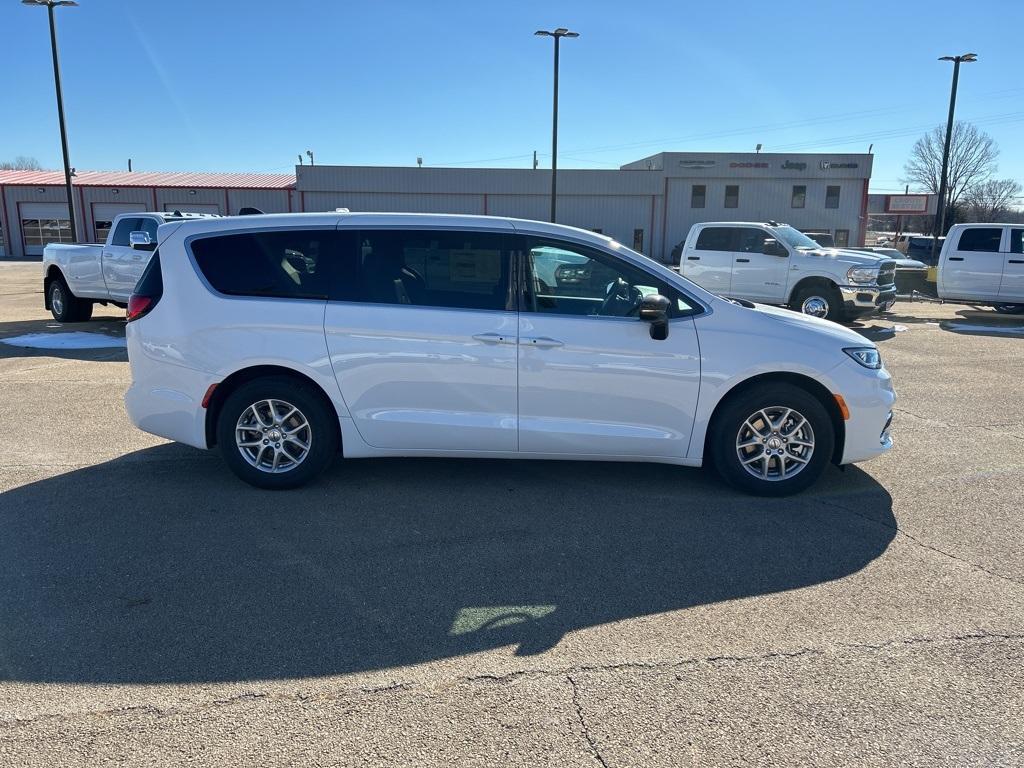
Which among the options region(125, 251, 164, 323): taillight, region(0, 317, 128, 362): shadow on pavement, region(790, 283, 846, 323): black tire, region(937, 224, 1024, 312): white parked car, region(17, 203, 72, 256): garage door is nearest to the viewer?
region(125, 251, 164, 323): taillight

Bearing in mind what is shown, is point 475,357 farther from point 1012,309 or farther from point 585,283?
point 1012,309

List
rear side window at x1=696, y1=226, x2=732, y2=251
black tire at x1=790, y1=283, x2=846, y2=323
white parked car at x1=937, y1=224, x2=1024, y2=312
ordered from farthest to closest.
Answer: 1. white parked car at x1=937, y1=224, x2=1024, y2=312
2. rear side window at x1=696, y1=226, x2=732, y2=251
3. black tire at x1=790, y1=283, x2=846, y2=323

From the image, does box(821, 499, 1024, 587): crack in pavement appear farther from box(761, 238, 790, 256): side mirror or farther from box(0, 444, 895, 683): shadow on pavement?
box(761, 238, 790, 256): side mirror

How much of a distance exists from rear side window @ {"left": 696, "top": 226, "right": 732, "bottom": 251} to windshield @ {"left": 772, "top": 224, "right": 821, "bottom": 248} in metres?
0.89

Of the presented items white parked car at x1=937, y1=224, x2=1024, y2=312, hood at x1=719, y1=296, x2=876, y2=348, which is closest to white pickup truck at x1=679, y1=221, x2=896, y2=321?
white parked car at x1=937, y1=224, x2=1024, y2=312

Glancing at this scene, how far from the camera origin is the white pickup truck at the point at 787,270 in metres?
13.9

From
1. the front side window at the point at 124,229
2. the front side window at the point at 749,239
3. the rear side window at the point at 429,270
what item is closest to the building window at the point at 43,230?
the front side window at the point at 124,229

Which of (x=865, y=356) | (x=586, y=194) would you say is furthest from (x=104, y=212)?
(x=865, y=356)

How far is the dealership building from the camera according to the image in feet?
144

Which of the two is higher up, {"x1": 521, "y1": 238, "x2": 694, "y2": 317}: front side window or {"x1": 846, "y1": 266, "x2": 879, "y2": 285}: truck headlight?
{"x1": 521, "y1": 238, "x2": 694, "y2": 317}: front side window

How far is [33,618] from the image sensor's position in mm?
3443

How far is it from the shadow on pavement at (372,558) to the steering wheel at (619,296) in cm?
123

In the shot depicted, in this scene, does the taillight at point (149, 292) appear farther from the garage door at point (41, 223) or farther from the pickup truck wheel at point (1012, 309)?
the garage door at point (41, 223)

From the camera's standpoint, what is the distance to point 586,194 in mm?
44250
